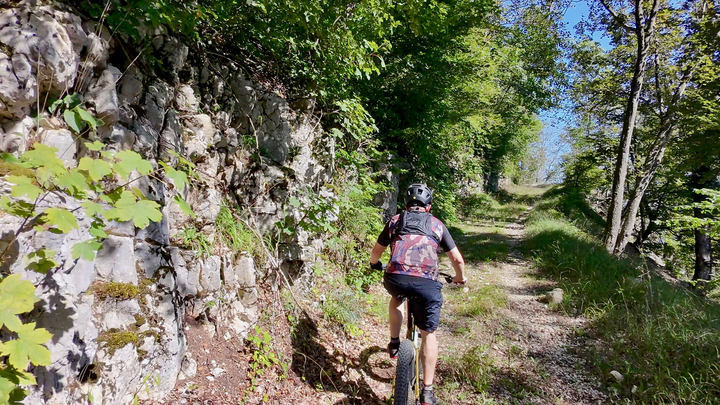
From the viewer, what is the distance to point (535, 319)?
5961mm

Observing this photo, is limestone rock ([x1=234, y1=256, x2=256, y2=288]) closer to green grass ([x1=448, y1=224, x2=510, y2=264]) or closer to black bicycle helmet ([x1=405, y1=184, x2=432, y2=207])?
black bicycle helmet ([x1=405, y1=184, x2=432, y2=207])

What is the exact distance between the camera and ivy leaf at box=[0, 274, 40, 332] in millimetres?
1361

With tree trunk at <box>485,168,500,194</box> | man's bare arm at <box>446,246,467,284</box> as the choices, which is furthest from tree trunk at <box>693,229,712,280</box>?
tree trunk at <box>485,168,500,194</box>

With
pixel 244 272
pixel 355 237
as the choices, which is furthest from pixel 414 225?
pixel 355 237

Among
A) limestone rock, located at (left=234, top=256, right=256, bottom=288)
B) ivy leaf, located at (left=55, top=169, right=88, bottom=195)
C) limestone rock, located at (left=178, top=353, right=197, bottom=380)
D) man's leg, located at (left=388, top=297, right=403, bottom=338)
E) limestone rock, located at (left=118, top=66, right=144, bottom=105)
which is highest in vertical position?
limestone rock, located at (left=118, top=66, right=144, bottom=105)

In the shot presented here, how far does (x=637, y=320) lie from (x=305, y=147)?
567 cm

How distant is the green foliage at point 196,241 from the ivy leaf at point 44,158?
1.71 meters

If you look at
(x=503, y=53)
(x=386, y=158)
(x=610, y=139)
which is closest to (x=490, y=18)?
(x=503, y=53)

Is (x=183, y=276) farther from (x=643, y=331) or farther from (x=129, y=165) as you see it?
(x=643, y=331)

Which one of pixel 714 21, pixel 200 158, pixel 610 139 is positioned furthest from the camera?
pixel 610 139

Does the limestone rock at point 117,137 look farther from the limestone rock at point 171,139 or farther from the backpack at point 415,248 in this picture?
the backpack at point 415,248

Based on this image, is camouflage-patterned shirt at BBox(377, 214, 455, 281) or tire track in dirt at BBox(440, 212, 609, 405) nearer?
camouflage-patterned shirt at BBox(377, 214, 455, 281)

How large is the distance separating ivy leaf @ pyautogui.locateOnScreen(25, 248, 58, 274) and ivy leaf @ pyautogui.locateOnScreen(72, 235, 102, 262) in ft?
0.82

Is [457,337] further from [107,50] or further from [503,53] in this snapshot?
[503,53]
